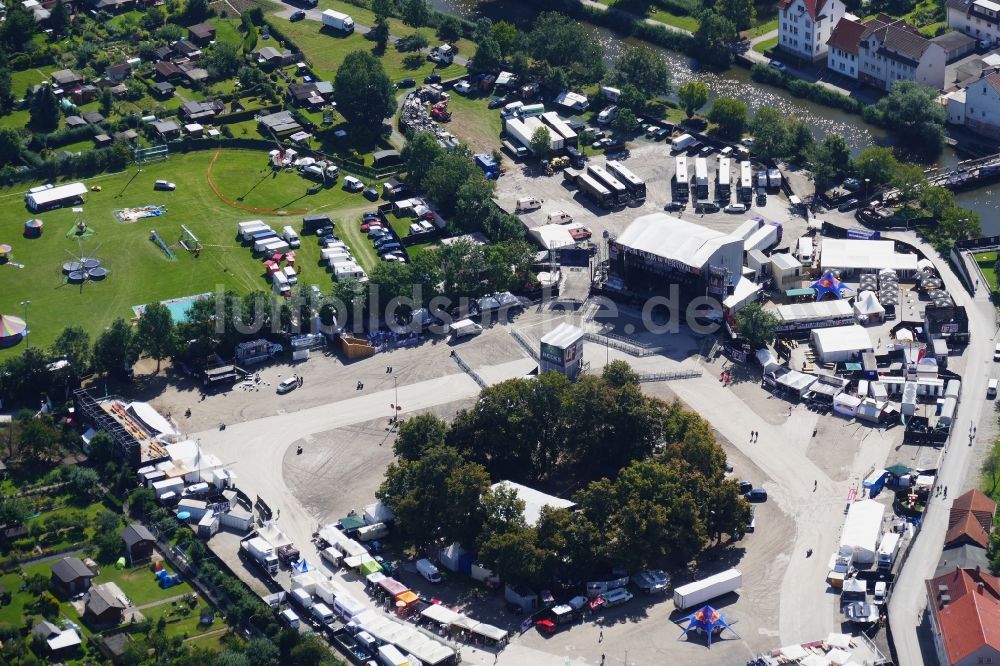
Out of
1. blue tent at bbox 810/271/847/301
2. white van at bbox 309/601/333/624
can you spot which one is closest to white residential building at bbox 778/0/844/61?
blue tent at bbox 810/271/847/301

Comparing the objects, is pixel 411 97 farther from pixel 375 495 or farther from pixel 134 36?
pixel 375 495

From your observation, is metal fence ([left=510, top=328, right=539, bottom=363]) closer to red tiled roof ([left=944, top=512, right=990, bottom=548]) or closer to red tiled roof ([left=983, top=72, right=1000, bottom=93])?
red tiled roof ([left=944, top=512, right=990, bottom=548])

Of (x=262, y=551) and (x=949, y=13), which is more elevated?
(x=949, y=13)

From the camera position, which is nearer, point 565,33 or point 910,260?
point 910,260

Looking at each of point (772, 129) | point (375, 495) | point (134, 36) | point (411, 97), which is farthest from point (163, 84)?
point (375, 495)

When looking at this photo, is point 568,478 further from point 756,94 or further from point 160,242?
point 756,94

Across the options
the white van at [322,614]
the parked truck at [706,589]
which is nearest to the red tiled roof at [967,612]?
the parked truck at [706,589]
